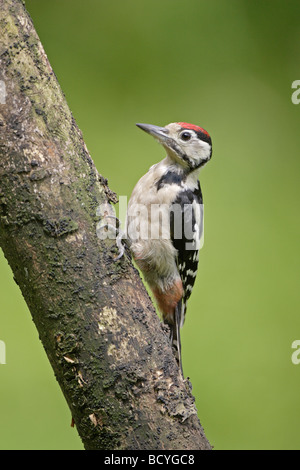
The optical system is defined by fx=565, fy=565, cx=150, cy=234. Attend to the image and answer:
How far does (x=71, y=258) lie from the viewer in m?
1.32

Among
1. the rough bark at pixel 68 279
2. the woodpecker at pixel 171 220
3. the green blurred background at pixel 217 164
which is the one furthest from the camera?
the green blurred background at pixel 217 164

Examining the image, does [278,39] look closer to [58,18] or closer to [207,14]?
[207,14]

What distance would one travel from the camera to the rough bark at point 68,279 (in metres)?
1.30

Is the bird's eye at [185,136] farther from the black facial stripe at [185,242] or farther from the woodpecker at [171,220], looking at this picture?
the black facial stripe at [185,242]

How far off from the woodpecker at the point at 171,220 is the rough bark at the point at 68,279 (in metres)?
0.78

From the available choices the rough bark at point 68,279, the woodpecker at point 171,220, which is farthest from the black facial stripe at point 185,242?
the rough bark at point 68,279

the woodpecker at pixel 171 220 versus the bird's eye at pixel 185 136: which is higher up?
the bird's eye at pixel 185 136

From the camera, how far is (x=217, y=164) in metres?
3.09

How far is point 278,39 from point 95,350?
2.47 meters

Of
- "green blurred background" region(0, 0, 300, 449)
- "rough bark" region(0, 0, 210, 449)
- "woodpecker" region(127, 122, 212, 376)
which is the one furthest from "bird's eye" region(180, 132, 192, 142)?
"rough bark" region(0, 0, 210, 449)

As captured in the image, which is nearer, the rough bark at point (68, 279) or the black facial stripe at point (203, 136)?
the rough bark at point (68, 279)

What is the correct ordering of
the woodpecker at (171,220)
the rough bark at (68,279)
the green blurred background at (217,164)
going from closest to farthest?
the rough bark at (68,279), the woodpecker at (171,220), the green blurred background at (217,164)

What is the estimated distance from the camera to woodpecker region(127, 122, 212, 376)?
2.14m

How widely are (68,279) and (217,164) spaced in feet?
6.33
